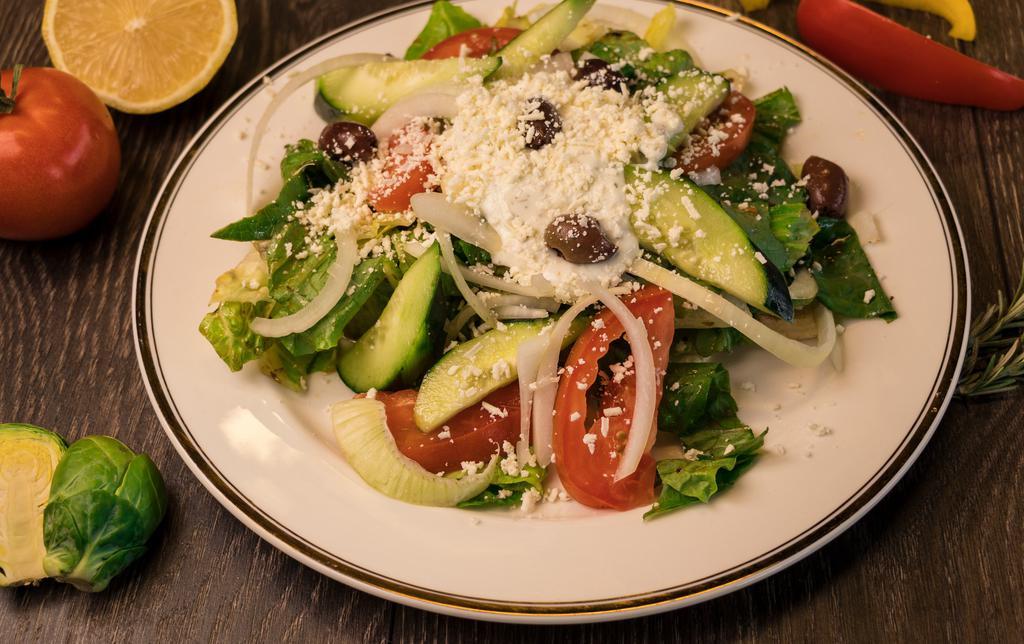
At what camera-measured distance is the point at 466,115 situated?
2.72m

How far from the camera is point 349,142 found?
2848mm

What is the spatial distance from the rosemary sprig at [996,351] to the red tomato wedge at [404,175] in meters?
1.66

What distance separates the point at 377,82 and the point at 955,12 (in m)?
2.23

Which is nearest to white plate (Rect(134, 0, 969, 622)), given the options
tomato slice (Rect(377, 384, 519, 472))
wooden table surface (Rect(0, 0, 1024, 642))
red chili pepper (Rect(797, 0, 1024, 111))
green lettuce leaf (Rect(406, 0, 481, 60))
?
tomato slice (Rect(377, 384, 519, 472))

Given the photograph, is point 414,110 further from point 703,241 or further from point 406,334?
point 703,241

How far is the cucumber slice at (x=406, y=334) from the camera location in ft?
8.32

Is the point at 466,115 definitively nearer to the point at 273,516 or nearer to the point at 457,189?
the point at 457,189

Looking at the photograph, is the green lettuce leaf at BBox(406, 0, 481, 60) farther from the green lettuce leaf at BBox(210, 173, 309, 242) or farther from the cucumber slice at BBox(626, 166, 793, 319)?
the cucumber slice at BBox(626, 166, 793, 319)

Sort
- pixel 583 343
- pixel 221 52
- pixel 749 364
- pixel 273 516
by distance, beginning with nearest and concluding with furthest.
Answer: pixel 273 516, pixel 583 343, pixel 749 364, pixel 221 52

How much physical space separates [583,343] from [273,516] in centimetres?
91

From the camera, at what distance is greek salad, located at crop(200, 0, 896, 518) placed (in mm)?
2438

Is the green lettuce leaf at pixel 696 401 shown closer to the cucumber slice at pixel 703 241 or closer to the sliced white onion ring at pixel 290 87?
the cucumber slice at pixel 703 241

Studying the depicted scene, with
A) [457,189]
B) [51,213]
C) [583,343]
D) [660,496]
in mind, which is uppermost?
[457,189]

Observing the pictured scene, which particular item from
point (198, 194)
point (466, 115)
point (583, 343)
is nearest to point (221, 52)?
point (198, 194)
